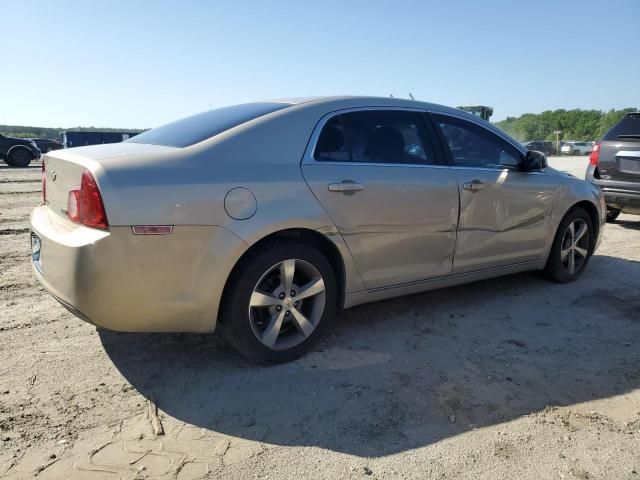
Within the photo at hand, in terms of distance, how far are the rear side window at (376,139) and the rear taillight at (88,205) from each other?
131 cm

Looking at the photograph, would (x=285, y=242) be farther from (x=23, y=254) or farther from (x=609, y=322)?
(x=23, y=254)

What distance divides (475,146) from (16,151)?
21.1 meters

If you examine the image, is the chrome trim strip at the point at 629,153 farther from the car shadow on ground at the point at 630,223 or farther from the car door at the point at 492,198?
the car door at the point at 492,198

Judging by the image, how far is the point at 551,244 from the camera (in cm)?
479

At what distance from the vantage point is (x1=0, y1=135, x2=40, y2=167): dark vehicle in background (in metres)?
20.1

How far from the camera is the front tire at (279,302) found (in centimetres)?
294

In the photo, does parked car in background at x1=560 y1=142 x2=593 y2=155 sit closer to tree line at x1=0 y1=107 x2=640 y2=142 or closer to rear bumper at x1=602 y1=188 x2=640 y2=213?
tree line at x1=0 y1=107 x2=640 y2=142

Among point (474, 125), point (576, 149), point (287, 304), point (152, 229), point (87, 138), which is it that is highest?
point (576, 149)

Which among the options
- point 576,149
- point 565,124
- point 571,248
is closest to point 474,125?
point 571,248

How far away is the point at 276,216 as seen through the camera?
294 centimetres

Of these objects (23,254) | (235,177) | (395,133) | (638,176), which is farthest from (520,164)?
(23,254)

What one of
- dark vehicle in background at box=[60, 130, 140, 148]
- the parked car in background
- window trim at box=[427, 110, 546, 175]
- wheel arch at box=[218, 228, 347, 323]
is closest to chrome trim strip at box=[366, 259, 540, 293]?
wheel arch at box=[218, 228, 347, 323]

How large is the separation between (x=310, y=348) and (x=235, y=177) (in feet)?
3.93

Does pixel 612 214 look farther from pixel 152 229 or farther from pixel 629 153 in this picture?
pixel 152 229
